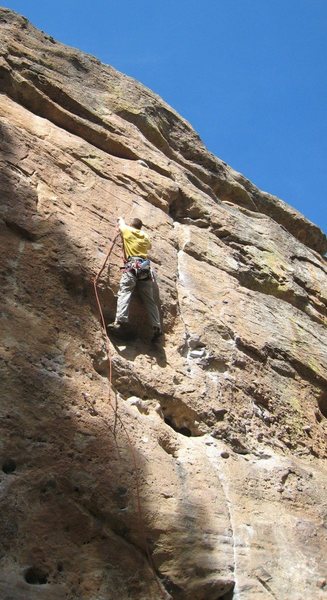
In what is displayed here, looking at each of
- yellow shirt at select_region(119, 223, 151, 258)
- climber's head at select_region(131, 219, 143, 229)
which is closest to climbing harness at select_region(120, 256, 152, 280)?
yellow shirt at select_region(119, 223, 151, 258)

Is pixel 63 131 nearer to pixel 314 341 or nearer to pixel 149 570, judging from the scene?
pixel 314 341

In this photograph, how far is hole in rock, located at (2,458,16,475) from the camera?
6.00 metres

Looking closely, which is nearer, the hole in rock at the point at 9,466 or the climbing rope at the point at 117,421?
the hole in rock at the point at 9,466

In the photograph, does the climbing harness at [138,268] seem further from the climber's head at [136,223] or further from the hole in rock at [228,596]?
the hole in rock at [228,596]

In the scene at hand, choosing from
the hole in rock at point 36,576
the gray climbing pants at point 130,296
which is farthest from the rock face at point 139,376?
the gray climbing pants at point 130,296

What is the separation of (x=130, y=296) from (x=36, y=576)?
3.65m

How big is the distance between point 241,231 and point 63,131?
372 centimetres

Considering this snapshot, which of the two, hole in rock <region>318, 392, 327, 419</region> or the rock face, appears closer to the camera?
the rock face

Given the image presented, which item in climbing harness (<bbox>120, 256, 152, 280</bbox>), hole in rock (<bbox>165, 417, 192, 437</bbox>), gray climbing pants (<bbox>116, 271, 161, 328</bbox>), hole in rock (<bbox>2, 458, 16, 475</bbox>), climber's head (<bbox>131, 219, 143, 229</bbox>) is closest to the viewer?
hole in rock (<bbox>2, 458, 16, 475</bbox>)

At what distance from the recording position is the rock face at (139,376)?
618cm

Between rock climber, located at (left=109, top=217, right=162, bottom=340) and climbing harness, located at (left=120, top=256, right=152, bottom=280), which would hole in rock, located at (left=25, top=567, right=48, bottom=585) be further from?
climbing harness, located at (left=120, top=256, right=152, bottom=280)

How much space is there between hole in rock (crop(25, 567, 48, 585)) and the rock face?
0.6 inches

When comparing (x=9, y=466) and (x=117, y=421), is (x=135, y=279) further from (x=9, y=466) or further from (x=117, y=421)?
(x=9, y=466)

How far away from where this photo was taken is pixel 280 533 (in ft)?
24.2
